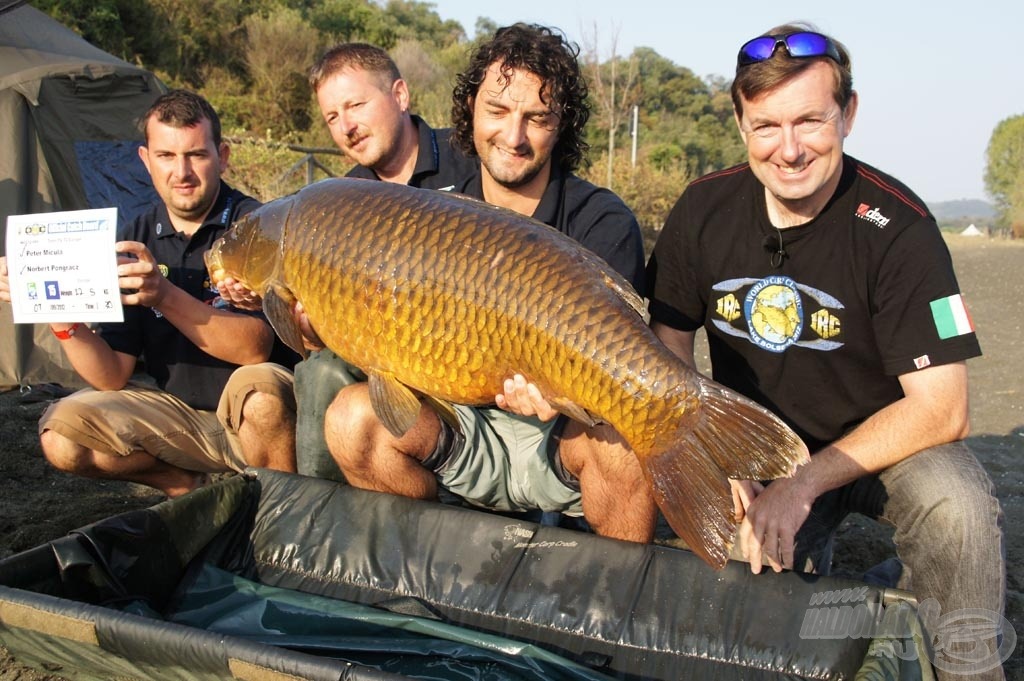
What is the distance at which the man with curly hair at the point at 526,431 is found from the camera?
7.86 feet

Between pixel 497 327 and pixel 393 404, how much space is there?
368 millimetres

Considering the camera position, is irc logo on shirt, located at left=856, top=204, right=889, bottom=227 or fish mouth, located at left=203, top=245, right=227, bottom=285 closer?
irc logo on shirt, located at left=856, top=204, right=889, bottom=227

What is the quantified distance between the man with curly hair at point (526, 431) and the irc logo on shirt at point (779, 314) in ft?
0.93

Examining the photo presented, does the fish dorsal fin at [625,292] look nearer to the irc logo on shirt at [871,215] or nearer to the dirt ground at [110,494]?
the irc logo on shirt at [871,215]

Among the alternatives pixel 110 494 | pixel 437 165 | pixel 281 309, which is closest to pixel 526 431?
pixel 281 309

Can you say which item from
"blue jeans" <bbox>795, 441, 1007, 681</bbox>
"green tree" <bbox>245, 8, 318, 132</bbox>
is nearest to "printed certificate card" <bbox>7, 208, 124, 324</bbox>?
"blue jeans" <bbox>795, 441, 1007, 681</bbox>

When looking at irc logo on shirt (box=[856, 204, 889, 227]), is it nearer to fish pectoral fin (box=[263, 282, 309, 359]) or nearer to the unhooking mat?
the unhooking mat

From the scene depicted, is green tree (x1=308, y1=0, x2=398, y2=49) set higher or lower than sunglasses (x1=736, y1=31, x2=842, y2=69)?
higher

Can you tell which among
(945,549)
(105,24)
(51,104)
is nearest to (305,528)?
(945,549)

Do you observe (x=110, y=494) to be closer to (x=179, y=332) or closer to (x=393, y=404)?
(x=179, y=332)

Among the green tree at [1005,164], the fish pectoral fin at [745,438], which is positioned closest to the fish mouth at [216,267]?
the fish pectoral fin at [745,438]

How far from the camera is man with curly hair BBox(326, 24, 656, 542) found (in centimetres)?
239

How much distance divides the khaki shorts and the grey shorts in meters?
0.67

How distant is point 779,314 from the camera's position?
2.42 meters
